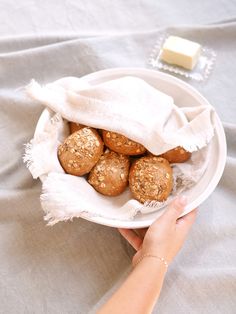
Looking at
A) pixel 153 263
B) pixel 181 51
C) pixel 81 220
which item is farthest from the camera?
pixel 181 51

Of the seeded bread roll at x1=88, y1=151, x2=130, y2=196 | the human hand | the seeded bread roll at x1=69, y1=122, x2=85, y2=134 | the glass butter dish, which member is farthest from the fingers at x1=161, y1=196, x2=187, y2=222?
the glass butter dish

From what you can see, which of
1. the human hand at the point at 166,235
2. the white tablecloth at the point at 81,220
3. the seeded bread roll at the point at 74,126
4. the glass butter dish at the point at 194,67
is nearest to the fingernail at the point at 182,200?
the human hand at the point at 166,235

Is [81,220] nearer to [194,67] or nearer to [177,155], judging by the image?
[177,155]

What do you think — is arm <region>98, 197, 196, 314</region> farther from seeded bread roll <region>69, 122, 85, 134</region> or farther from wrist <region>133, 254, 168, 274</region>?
seeded bread roll <region>69, 122, 85, 134</region>

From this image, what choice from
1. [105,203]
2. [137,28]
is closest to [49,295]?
[105,203]

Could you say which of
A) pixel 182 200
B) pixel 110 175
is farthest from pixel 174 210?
pixel 110 175

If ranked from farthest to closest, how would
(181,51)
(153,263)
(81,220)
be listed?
(181,51) < (81,220) < (153,263)

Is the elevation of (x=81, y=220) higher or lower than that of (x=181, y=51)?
lower
